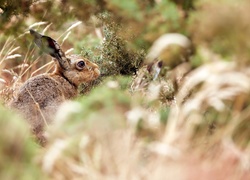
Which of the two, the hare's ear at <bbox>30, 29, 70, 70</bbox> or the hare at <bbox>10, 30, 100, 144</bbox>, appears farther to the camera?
the hare's ear at <bbox>30, 29, 70, 70</bbox>

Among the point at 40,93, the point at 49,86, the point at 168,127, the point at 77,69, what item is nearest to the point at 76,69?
the point at 77,69

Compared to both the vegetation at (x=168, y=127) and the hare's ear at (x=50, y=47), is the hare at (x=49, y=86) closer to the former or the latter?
the hare's ear at (x=50, y=47)

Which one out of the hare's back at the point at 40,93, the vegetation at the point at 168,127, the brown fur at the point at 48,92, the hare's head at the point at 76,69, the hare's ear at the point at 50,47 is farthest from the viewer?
the hare's head at the point at 76,69

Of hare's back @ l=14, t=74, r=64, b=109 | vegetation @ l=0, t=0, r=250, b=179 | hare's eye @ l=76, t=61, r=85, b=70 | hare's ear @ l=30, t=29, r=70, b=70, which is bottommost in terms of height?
vegetation @ l=0, t=0, r=250, b=179

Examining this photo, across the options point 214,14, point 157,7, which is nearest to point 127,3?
point 157,7

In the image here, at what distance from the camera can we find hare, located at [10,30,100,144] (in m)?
7.43

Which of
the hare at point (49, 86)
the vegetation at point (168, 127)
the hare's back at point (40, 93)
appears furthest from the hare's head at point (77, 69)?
the vegetation at point (168, 127)

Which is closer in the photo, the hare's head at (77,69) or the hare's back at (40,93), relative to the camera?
the hare's back at (40,93)

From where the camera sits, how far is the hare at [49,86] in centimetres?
743

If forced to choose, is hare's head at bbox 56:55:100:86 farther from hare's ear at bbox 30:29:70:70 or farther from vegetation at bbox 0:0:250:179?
vegetation at bbox 0:0:250:179

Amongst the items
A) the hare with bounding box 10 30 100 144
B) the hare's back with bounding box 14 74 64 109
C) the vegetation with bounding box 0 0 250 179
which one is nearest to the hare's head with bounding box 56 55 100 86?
the hare with bounding box 10 30 100 144

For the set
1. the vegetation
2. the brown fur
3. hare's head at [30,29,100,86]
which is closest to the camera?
the vegetation

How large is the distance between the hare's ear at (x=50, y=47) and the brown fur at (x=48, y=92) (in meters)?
0.05

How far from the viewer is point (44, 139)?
726cm
